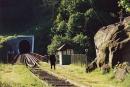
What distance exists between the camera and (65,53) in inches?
2810

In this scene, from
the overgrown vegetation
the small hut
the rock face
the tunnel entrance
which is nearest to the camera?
the rock face

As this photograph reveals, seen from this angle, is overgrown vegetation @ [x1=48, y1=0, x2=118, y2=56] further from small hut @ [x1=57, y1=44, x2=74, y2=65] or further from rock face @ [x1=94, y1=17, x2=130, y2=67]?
rock face @ [x1=94, y1=17, x2=130, y2=67]

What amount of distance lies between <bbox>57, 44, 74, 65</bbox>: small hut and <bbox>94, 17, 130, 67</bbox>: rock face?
2138 cm

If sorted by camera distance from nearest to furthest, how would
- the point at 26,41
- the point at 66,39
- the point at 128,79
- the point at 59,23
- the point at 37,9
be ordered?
the point at 128,79, the point at 66,39, the point at 59,23, the point at 26,41, the point at 37,9

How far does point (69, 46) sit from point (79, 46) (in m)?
3.20

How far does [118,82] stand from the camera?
34.1m

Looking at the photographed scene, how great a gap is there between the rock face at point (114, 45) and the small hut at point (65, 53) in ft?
70.1

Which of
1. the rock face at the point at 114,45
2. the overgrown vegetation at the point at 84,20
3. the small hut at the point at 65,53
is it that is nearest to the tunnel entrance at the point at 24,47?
the overgrown vegetation at the point at 84,20

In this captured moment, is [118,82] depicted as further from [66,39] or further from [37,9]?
[37,9]

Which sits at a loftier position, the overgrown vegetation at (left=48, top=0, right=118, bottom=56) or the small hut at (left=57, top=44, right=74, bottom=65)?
the overgrown vegetation at (left=48, top=0, right=118, bottom=56)

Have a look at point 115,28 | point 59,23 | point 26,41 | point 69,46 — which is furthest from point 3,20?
point 115,28

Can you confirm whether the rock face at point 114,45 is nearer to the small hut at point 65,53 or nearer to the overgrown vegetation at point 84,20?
the overgrown vegetation at point 84,20

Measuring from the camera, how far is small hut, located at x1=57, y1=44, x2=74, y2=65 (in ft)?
223

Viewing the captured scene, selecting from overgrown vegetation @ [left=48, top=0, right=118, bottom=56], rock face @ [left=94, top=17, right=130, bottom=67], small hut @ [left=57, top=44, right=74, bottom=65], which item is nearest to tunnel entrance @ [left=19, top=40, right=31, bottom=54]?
overgrown vegetation @ [left=48, top=0, right=118, bottom=56]
